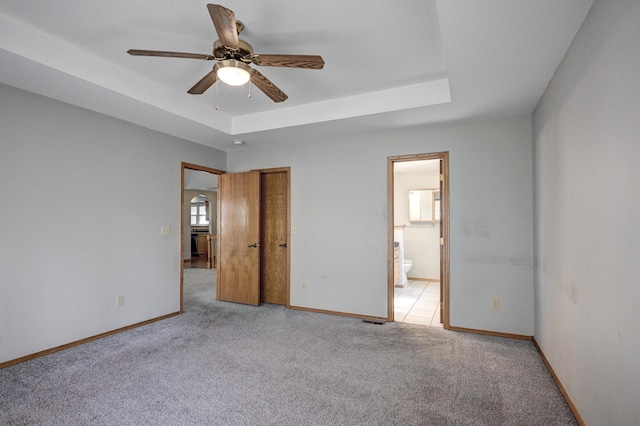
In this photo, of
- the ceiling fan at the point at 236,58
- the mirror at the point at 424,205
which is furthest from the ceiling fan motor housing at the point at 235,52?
the mirror at the point at 424,205

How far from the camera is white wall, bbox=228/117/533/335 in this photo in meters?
3.37

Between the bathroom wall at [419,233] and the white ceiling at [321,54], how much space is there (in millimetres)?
3196

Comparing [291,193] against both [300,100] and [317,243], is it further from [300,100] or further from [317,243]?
[300,100]

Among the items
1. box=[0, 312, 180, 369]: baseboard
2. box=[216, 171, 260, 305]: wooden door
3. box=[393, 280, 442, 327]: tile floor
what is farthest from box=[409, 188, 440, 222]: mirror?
box=[0, 312, 180, 369]: baseboard

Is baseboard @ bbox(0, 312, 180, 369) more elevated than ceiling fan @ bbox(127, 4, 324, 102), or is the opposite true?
ceiling fan @ bbox(127, 4, 324, 102)

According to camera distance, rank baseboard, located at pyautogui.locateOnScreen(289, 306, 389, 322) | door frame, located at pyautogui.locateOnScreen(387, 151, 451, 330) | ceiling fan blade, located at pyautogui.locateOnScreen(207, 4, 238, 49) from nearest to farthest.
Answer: ceiling fan blade, located at pyautogui.locateOnScreen(207, 4, 238, 49) → door frame, located at pyautogui.locateOnScreen(387, 151, 451, 330) → baseboard, located at pyautogui.locateOnScreen(289, 306, 389, 322)

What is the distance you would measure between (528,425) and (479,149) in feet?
8.59

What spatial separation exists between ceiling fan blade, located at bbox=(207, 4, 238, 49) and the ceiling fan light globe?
16 centimetres

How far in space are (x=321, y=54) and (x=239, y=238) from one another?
3077 millimetres

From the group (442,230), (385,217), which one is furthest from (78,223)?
(442,230)

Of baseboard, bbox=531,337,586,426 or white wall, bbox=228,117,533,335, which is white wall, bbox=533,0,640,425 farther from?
white wall, bbox=228,117,533,335

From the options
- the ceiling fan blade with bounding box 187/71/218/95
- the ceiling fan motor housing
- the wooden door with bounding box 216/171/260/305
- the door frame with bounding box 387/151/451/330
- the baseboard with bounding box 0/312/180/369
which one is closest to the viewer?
the ceiling fan motor housing

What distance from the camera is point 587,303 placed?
5.92 feet

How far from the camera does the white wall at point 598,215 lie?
1.32m
